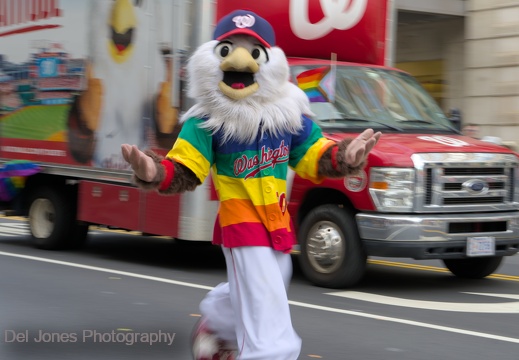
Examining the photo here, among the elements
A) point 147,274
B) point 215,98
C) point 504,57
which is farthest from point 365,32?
point 504,57

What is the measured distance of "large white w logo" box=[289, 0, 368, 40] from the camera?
396 inches

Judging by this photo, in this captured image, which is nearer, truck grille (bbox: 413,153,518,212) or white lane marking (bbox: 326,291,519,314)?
white lane marking (bbox: 326,291,519,314)

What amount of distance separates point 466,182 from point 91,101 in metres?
4.20

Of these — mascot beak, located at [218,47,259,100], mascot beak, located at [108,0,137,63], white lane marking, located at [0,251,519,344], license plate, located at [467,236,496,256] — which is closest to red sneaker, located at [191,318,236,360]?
mascot beak, located at [218,47,259,100]

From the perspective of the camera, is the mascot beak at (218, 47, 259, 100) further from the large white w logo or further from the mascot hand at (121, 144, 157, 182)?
the large white w logo

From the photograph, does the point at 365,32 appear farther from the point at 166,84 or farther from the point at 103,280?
the point at 103,280

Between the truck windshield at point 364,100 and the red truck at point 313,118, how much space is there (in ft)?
0.05

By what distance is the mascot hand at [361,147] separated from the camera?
16.4ft

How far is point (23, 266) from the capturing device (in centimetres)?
1059

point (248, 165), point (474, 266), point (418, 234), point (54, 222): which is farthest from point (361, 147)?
point (54, 222)

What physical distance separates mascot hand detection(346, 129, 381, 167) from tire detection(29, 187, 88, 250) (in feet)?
24.0

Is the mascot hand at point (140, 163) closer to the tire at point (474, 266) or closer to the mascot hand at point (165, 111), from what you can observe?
the mascot hand at point (165, 111)

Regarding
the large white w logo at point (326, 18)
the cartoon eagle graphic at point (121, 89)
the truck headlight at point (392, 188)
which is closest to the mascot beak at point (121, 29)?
the cartoon eagle graphic at point (121, 89)

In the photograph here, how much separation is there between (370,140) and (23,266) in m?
6.43
